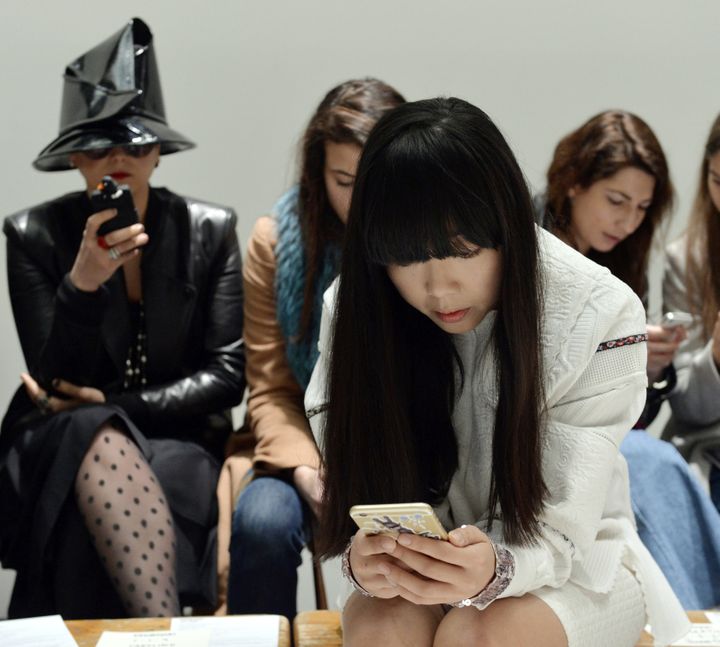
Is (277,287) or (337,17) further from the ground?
(337,17)

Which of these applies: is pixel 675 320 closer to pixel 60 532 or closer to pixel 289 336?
pixel 289 336

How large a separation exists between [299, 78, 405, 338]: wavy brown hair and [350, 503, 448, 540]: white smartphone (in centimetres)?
106

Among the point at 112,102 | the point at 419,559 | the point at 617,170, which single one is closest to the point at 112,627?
the point at 419,559

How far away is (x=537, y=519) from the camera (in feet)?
5.39

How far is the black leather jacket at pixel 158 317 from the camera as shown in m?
2.55

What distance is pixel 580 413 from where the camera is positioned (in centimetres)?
167

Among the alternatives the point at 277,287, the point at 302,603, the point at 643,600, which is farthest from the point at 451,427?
the point at 302,603

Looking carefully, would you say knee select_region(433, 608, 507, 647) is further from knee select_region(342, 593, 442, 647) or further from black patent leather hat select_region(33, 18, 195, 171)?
black patent leather hat select_region(33, 18, 195, 171)

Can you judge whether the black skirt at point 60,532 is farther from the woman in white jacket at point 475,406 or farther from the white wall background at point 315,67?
the white wall background at point 315,67

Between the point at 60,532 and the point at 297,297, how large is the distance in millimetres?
719

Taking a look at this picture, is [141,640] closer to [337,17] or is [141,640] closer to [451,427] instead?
[451,427]

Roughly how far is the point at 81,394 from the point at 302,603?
4.22 ft

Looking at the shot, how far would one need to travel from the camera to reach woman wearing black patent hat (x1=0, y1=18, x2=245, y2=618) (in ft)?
7.64

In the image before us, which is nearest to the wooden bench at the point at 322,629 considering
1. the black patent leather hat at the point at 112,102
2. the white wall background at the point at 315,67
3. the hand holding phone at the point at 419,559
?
the hand holding phone at the point at 419,559
